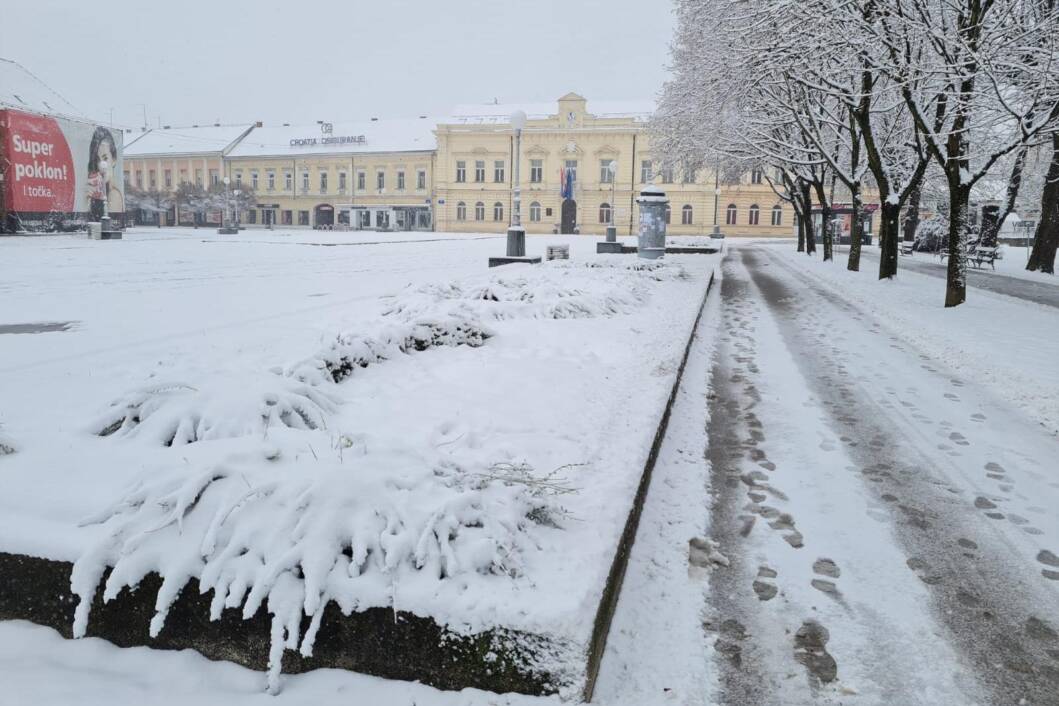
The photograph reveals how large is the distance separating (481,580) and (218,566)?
99cm

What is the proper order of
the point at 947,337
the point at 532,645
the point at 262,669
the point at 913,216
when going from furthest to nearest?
the point at 913,216 < the point at 947,337 < the point at 262,669 < the point at 532,645

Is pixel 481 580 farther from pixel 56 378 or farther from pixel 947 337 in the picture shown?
pixel 947 337

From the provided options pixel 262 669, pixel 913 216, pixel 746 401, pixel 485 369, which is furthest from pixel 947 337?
pixel 913 216

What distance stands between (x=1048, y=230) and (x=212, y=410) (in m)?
27.0

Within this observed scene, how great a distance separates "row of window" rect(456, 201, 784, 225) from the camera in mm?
66312

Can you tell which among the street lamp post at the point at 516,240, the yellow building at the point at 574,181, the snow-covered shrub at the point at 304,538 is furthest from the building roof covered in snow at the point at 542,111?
the snow-covered shrub at the point at 304,538

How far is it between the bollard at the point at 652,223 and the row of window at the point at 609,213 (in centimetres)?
4221

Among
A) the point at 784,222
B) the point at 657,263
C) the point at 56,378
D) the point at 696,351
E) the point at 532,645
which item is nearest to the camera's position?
the point at 532,645

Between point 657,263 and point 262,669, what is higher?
point 657,263

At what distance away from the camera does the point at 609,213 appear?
67.4 meters

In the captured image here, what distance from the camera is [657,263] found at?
65.5 ft

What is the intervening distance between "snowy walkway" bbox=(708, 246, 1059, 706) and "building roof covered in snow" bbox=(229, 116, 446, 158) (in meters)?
68.7

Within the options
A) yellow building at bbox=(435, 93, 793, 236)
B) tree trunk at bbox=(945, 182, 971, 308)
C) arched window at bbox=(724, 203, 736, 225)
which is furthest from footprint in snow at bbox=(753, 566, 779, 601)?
arched window at bbox=(724, 203, 736, 225)

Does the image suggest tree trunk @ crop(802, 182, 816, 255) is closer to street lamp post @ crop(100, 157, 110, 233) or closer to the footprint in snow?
the footprint in snow
